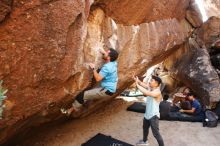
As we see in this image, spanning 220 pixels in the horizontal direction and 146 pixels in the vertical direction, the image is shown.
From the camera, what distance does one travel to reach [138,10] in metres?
7.83

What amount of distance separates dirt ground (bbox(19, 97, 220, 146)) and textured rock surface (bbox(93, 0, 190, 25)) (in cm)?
304

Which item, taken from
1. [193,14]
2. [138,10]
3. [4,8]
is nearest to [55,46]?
[4,8]

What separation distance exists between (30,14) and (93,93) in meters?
2.63

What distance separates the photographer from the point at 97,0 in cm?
651

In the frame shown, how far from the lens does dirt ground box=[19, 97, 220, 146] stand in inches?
303

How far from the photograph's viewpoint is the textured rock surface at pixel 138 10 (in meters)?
7.10

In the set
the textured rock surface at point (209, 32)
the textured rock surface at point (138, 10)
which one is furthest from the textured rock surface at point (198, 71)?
the textured rock surface at point (138, 10)

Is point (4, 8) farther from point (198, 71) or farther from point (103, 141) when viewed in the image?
point (198, 71)

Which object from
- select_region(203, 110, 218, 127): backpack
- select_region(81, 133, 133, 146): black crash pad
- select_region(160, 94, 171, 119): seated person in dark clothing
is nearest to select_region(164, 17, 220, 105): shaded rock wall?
select_region(203, 110, 218, 127): backpack

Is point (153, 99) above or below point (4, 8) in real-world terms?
below

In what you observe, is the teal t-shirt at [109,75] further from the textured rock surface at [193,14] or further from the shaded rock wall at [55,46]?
the textured rock surface at [193,14]

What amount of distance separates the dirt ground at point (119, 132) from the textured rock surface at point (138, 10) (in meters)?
3.04

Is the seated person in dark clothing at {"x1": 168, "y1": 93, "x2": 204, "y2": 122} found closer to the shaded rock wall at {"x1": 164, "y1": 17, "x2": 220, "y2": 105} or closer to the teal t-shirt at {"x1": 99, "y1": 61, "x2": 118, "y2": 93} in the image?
the shaded rock wall at {"x1": 164, "y1": 17, "x2": 220, "y2": 105}

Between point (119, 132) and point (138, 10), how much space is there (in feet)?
11.1
